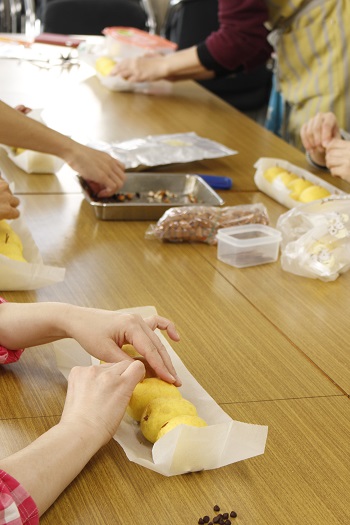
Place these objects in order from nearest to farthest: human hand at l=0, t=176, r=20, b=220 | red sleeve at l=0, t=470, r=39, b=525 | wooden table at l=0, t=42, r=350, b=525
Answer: red sleeve at l=0, t=470, r=39, b=525
wooden table at l=0, t=42, r=350, b=525
human hand at l=0, t=176, r=20, b=220

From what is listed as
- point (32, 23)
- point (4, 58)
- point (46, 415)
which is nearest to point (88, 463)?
point (46, 415)

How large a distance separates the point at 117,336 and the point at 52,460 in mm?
231

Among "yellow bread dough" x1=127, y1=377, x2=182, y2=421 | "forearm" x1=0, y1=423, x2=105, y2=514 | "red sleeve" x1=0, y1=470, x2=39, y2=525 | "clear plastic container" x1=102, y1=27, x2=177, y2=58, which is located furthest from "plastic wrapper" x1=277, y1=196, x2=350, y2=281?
"clear plastic container" x1=102, y1=27, x2=177, y2=58

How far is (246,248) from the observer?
1.55m

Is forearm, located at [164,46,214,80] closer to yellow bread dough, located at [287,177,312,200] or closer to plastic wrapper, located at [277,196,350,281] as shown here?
yellow bread dough, located at [287,177,312,200]

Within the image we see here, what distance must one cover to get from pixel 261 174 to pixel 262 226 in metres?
0.32

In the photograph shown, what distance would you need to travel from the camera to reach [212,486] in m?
0.92

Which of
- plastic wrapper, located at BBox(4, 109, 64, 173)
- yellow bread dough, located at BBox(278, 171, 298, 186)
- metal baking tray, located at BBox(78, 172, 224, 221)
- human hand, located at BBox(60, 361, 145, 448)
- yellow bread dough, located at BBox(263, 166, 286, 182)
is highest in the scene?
human hand, located at BBox(60, 361, 145, 448)

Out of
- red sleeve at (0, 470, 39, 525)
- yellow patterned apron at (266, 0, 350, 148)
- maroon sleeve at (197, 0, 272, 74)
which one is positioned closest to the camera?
red sleeve at (0, 470, 39, 525)

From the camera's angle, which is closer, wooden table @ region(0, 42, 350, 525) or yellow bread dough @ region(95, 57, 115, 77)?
wooden table @ region(0, 42, 350, 525)

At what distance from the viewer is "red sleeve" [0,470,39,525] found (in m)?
0.80

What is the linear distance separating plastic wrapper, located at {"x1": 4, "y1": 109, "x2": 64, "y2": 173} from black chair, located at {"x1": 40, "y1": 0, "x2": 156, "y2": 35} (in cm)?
197

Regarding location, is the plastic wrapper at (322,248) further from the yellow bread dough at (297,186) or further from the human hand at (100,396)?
the human hand at (100,396)

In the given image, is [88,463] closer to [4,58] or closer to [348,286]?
[348,286]
